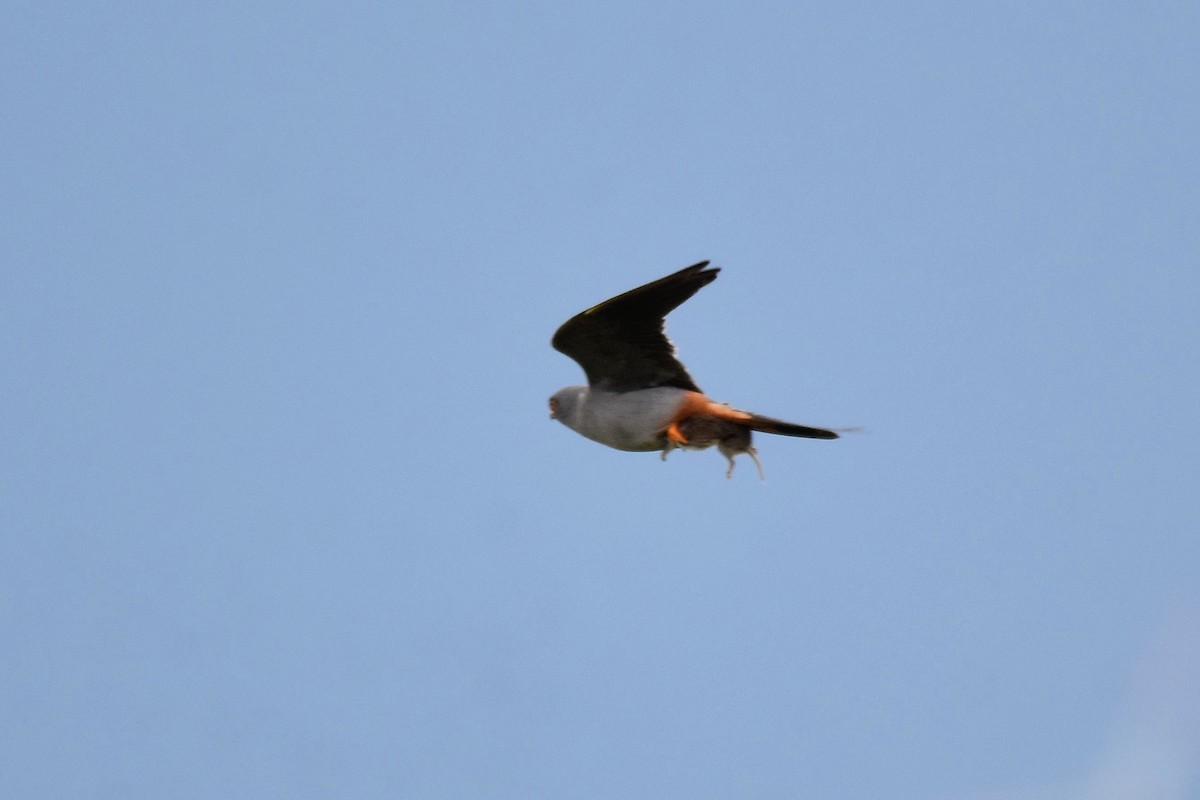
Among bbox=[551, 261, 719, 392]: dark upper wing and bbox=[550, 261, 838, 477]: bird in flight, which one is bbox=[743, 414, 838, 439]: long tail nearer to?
bbox=[550, 261, 838, 477]: bird in flight

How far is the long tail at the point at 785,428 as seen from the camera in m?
10.5

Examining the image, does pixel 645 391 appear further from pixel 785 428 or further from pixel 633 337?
pixel 785 428

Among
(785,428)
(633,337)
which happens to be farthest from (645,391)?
(785,428)

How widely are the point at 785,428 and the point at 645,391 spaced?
145 cm

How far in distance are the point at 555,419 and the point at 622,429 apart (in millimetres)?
1137

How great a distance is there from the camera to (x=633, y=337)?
36.4 ft

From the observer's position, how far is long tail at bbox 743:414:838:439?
1046cm

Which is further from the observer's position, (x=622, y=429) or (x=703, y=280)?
(x=622, y=429)

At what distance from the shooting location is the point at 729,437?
36.1ft

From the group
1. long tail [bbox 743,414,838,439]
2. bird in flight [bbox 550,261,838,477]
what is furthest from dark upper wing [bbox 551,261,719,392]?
long tail [bbox 743,414,838,439]

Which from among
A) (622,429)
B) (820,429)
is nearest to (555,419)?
(622,429)

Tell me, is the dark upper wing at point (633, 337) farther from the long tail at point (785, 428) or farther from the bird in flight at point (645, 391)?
the long tail at point (785, 428)

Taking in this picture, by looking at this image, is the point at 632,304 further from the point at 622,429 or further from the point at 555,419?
the point at 555,419

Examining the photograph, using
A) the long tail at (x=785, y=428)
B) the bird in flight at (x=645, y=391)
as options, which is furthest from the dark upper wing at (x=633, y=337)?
the long tail at (x=785, y=428)
